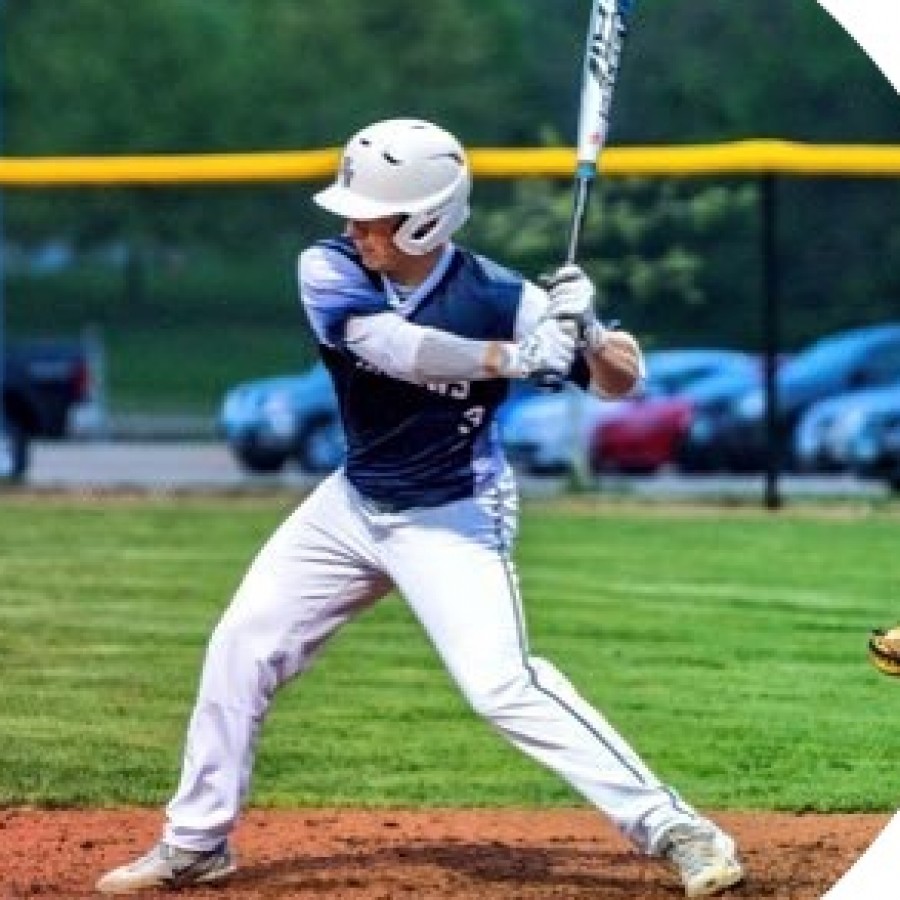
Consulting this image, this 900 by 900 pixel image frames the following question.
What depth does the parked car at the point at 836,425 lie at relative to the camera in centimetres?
2022

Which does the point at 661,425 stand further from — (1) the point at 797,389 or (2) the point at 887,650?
(2) the point at 887,650

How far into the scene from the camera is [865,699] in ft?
33.6

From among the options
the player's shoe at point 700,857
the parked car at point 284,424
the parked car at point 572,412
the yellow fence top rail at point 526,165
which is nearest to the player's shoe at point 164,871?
the player's shoe at point 700,857

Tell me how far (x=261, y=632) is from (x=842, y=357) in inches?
579

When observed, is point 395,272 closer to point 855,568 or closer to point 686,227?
point 855,568

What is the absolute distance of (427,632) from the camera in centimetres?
683

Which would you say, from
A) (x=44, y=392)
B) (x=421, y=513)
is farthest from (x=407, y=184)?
(x=44, y=392)

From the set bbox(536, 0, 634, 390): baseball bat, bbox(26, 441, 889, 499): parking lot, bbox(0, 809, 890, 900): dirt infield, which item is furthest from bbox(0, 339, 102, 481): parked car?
bbox(536, 0, 634, 390): baseball bat

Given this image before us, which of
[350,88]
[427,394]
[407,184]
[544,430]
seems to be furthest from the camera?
[350,88]

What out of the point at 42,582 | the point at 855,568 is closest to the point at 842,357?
the point at 855,568

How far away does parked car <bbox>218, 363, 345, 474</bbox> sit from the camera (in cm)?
2077

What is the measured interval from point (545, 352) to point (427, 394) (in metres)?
0.36

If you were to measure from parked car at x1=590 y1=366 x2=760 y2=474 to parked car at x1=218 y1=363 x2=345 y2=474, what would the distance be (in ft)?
6.16

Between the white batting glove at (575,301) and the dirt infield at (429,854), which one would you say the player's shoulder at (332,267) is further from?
the dirt infield at (429,854)
